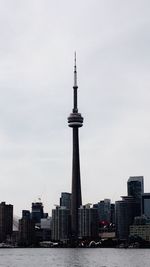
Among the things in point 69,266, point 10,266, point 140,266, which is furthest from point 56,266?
point 140,266

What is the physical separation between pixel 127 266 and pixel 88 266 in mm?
9757

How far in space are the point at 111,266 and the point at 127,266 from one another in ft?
13.8

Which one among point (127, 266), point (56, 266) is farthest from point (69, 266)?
point (127, 266)

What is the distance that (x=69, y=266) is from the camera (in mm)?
123562

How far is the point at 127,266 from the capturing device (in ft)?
419

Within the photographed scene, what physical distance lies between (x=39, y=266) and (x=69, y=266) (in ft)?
23.4

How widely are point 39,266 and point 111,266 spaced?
1590 centimetres

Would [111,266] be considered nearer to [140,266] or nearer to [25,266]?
[140,266]

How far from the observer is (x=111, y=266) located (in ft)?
412

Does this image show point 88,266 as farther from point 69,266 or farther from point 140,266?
point 140,266

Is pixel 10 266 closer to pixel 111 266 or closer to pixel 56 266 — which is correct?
pixel 56 266

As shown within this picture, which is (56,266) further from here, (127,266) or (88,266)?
(127,266)

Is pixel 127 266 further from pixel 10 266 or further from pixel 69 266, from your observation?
pixel 10 266

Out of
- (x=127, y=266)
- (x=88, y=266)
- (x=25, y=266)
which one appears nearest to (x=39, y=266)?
(x=25, y=266)
